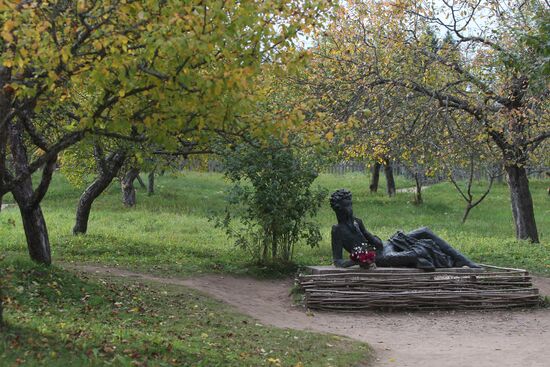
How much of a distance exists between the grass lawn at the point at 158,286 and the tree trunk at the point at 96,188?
453 millimetres

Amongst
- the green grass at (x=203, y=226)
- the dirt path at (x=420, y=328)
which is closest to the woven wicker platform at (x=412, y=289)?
the dirt path at (x=420, y=328)

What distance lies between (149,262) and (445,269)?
6414 millimetres

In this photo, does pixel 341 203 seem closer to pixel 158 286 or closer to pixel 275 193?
pixel 275 193

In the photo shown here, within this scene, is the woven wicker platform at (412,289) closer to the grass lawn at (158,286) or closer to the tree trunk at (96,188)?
the grass lawn at (158,286)

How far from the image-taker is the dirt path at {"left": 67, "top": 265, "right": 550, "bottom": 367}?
952 centimetres

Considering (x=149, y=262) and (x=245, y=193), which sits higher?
(x=245, y=193)

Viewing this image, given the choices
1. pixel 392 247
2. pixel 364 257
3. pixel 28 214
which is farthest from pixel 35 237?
pixel 392 247

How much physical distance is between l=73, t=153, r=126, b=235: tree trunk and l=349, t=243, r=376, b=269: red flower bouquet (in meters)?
5.14

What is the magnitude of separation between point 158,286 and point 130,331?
4246 millimetres

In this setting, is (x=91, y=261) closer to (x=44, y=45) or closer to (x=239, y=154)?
(x=239, y=154)

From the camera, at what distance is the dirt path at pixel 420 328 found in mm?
9523

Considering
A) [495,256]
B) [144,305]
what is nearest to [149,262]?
[144,305]

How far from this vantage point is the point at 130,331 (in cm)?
889

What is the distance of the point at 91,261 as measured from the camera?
16.0 meters
